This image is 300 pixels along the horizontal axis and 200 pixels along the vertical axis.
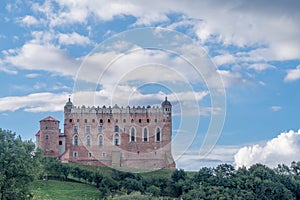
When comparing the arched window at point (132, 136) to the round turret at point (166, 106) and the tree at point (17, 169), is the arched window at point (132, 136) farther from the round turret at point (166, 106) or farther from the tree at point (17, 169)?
the tree at point (17, 169)

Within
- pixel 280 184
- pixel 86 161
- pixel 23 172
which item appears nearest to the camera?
pixel 23 172

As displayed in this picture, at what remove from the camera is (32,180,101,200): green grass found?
6355 cm

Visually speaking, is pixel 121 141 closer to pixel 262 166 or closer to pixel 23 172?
pixel 262 166

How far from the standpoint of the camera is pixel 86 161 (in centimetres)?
8519

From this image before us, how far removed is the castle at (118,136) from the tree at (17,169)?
44406 millimetres

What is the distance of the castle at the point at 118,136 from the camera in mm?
85312

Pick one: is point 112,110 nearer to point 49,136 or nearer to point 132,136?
point 132,136

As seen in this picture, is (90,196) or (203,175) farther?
(203,175)

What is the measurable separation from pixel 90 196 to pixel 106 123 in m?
22.9

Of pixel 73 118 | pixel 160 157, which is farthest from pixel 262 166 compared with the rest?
pixel 73 118

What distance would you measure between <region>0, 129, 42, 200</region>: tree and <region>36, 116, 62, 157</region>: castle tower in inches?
1660

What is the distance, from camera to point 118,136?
3418 inches

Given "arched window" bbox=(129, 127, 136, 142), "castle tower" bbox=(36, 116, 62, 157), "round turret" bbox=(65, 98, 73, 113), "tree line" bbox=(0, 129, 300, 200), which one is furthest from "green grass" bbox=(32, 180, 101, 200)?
"round turret" bbox=(65, 98, 73, 113)

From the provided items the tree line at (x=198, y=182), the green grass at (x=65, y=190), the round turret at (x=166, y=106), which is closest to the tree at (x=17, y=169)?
the tree line at (x=198, y=182)
